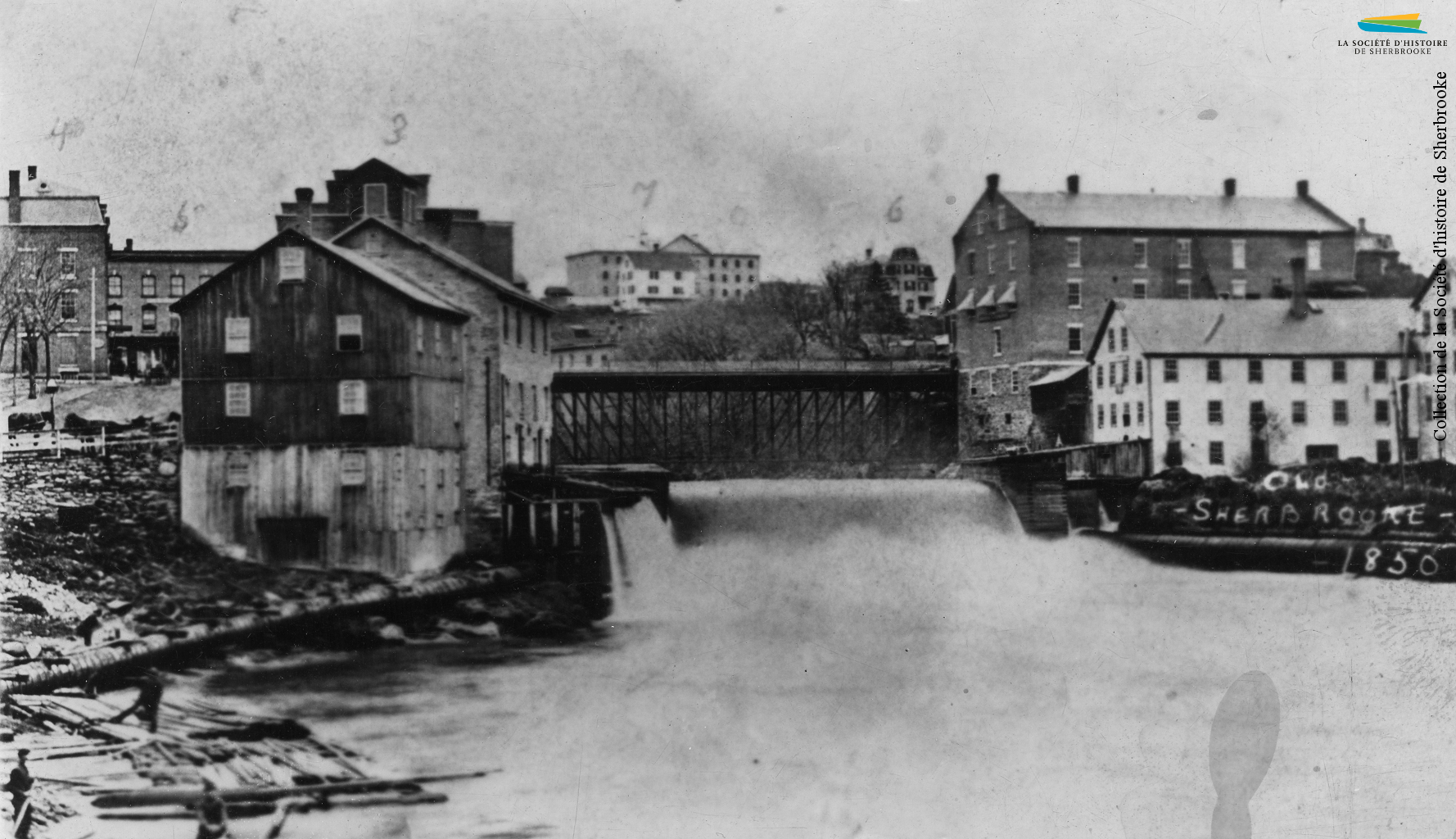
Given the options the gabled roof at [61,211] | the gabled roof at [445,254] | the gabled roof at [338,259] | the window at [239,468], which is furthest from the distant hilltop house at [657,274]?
the gabled roof at [61,211]

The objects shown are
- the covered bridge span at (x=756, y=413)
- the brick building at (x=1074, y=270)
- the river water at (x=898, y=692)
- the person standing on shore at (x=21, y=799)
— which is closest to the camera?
the person standing on shore at (x=21, y=799)

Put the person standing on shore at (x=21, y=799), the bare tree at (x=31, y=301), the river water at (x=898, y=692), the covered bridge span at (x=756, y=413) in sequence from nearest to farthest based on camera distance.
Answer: the person standing on shore at (x=21, y=799) → the river water at (x=898, y=692) → the bare tree at (x=31, y=301) → the covered bridge span at (x=756, y=413)

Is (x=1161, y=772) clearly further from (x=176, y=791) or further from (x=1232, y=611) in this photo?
(x=176, y=791)

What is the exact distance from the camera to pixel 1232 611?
7.04 meters

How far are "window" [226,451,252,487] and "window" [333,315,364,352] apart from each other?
27.5 inches

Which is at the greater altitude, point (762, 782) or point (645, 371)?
point (645, 371)

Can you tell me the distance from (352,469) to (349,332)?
2.19 feet

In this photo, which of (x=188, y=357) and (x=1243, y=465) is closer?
(x=188, y=357)

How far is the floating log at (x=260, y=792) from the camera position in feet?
20.6

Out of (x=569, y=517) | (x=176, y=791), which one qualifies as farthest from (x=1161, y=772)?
(x=176, y=791)

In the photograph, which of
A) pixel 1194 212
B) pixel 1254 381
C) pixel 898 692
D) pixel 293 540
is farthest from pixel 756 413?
pixel 1254 381

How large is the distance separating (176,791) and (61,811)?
583 mm

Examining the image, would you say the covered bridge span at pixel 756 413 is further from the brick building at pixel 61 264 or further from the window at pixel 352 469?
the brick building at pixel 61 264

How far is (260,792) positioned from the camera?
247 inches
